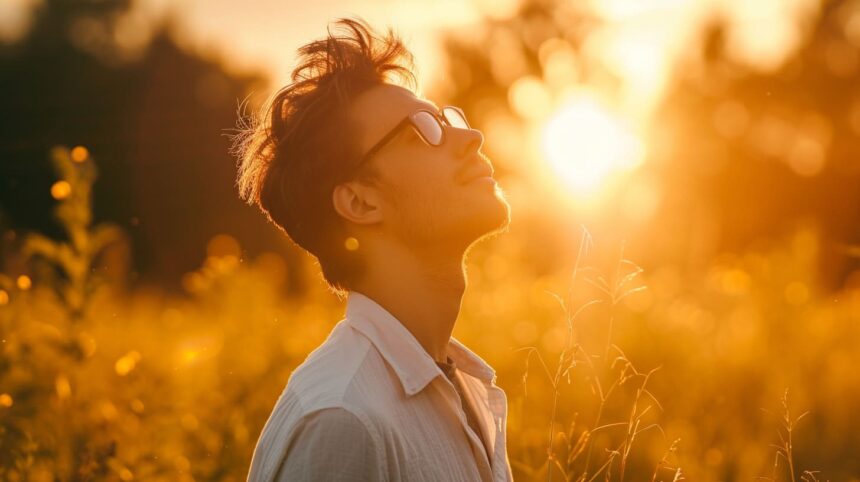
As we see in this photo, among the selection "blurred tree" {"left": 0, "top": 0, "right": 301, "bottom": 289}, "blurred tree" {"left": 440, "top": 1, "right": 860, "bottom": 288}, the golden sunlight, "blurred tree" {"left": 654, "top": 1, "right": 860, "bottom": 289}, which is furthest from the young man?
"blurred tree" {"left": 0, "top": 0, "right": 301, "bottom": 289}

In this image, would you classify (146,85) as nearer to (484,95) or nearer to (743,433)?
(484,95)

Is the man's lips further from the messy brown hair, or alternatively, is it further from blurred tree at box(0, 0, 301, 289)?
blurred tree at box(0, 0, 301, 289)

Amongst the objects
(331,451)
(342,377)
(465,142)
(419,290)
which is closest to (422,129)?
(465,142)

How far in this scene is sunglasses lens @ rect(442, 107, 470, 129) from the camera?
3.46 meters

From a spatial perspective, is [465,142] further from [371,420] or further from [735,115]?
[735,115]

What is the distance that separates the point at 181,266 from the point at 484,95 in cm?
1109

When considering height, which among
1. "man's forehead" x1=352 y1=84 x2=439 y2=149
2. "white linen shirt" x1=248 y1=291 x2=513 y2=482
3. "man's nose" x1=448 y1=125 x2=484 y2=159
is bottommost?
"white linen shirt" x1=248 y1=291 x2=513 y2=482

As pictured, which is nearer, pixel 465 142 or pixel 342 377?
pixel 342 377

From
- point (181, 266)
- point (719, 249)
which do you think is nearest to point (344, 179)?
point (719, 249)

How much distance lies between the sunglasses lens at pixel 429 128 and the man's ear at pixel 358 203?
0.86ft

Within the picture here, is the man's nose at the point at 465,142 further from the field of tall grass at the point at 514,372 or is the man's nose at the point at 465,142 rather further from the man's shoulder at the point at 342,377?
the man's shoulder at the point at 342,377

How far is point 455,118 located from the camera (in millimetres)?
3502

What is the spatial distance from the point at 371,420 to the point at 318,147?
1.26m

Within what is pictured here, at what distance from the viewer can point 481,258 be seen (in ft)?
33.2
